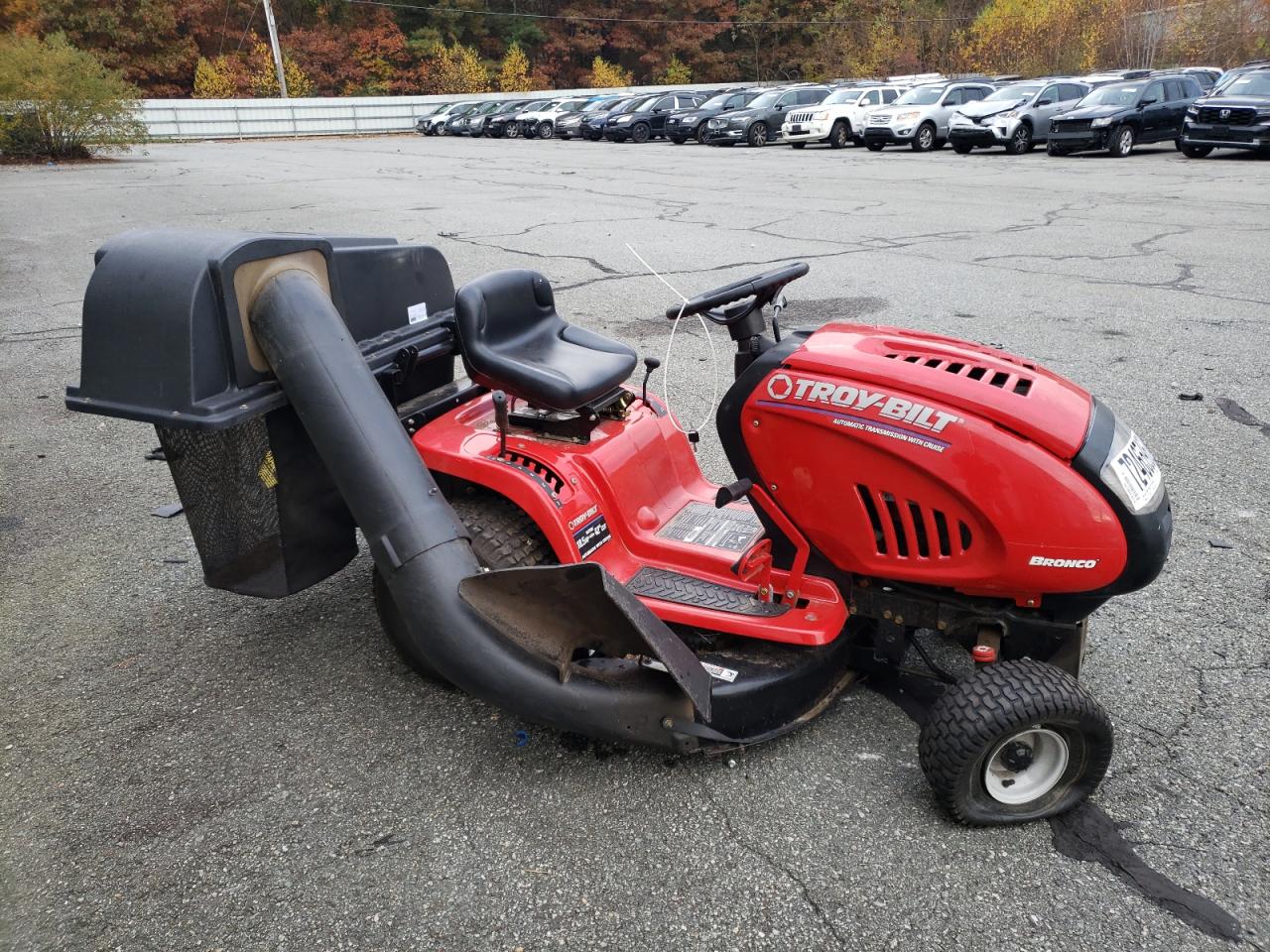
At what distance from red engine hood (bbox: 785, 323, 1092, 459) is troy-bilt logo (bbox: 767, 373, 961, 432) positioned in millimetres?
35

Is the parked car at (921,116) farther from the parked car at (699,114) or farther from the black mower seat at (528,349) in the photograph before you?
the black mower seat at (528,349)

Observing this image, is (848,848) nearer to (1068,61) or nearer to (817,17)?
(1068,61)

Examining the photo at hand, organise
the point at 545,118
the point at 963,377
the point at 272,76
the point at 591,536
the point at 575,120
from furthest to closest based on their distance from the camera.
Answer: the point at 272,76 < the point at 545,118 < the point at 575,120 < the point at 591,536 < the point at 963,377

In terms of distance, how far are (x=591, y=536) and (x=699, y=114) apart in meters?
27.5

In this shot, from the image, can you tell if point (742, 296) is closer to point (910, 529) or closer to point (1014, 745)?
point (910, 529)

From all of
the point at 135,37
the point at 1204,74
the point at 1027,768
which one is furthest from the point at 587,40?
the point at 1027,768

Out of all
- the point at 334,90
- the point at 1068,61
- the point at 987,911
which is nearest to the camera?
the point at 987,911

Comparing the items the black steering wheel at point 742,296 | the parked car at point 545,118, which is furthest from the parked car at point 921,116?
the black steering wheel at point 742,296

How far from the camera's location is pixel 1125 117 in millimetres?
18594

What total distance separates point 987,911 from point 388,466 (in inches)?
71.9

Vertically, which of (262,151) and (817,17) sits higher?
(817,17)

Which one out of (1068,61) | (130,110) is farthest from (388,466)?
(1068,61)

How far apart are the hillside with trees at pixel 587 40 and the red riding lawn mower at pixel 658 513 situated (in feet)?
139

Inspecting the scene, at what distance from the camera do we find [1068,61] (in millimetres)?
40000
